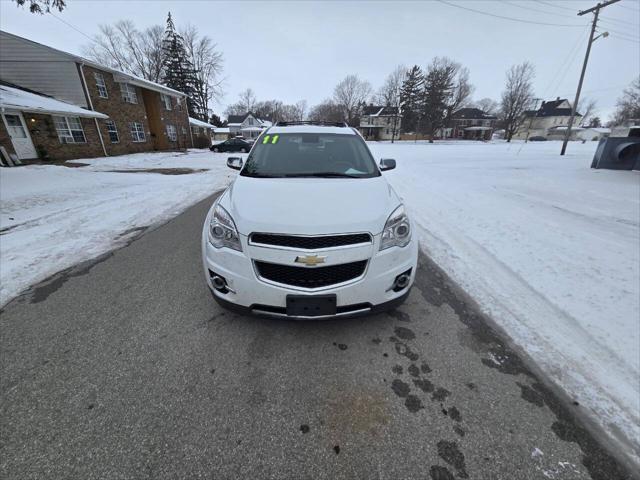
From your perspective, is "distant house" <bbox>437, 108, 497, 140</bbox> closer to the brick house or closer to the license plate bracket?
the brick house

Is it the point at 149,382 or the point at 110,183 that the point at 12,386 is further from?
the point at 110,183

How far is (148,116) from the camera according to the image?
80.6ft

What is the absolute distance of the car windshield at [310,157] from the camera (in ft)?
10.3

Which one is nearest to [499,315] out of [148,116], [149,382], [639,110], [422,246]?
[422,246]

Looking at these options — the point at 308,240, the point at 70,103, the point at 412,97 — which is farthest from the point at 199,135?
the point at 412,97

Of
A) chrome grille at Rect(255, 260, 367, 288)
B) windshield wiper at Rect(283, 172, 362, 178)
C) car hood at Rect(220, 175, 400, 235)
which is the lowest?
chrome grille at Rect(255, 260, 367, 288)

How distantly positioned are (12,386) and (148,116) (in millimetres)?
28697

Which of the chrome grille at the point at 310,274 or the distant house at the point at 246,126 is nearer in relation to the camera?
the chrome grille at the point at 310,274

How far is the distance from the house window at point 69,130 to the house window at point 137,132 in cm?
483

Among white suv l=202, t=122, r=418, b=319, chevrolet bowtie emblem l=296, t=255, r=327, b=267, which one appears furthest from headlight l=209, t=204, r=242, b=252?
chevrolet bowtie emblem l=296, t=255, r=327, b=267

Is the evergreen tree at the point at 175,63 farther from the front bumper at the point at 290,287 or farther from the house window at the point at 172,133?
the front bumper at the point at 290,287

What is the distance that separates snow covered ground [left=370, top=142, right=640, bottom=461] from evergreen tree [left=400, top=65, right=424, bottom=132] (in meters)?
55.1

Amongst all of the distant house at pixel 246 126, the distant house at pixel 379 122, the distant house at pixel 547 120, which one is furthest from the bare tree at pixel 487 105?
the distant house at pixel 246 126

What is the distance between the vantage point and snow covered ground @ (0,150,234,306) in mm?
3880
